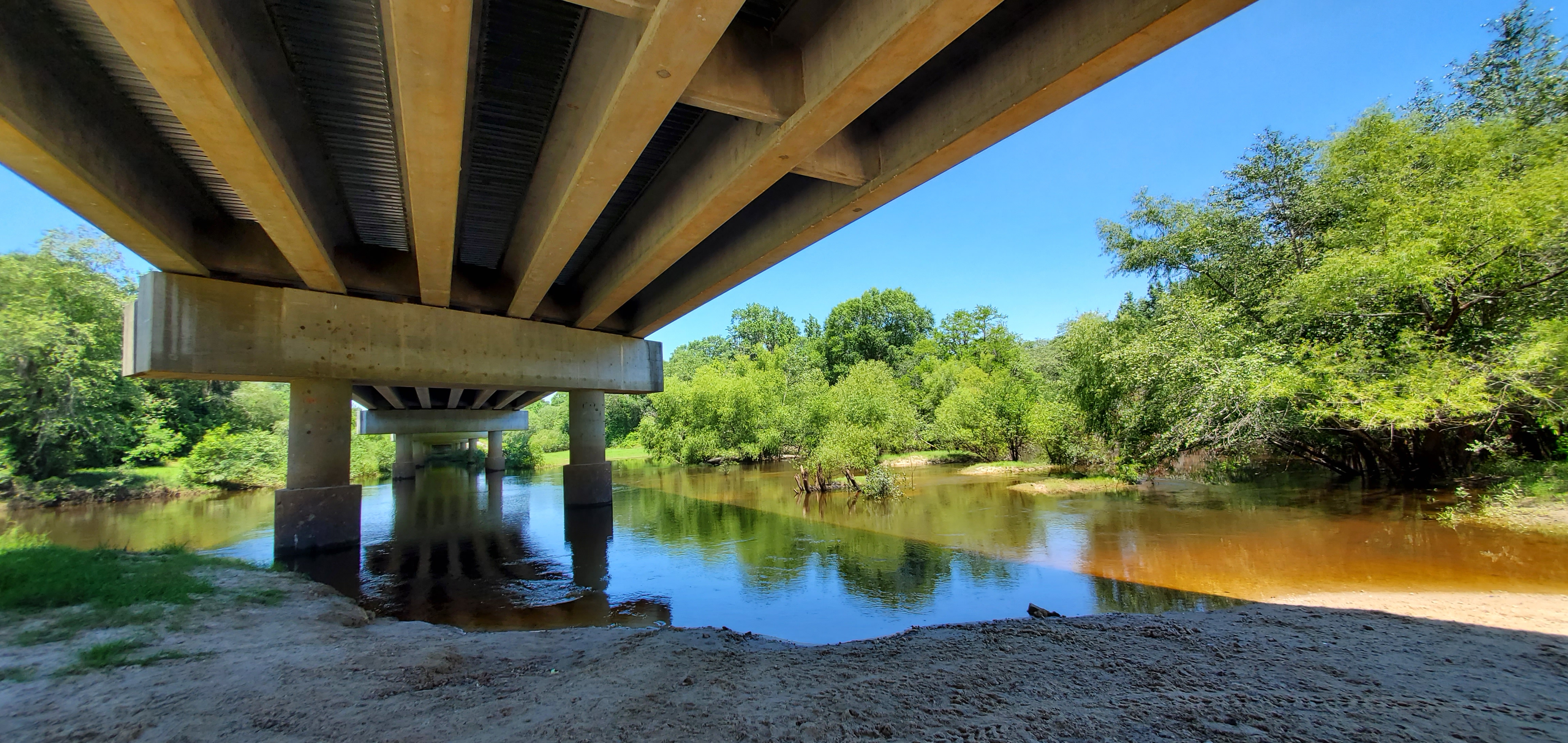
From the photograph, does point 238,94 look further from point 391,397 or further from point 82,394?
point 82,394

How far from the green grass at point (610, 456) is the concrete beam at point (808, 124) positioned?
1564 inches

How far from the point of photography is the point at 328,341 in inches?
462

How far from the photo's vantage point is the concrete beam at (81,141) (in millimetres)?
4949

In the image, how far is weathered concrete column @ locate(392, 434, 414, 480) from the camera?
36656 mm

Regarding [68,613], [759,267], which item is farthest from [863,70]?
[68,613]

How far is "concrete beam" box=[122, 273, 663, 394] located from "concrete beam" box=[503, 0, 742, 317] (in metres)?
5.41

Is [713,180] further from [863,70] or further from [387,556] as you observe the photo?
[387,556]

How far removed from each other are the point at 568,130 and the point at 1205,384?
1572 cm

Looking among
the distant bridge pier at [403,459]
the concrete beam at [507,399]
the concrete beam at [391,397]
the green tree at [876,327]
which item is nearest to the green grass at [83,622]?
the concrete beam at [391,397]

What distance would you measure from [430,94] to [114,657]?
15.9 ft

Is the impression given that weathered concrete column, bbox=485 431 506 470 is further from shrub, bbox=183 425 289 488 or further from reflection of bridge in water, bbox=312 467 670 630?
reflection of bridge in water, bbox=312 467 670 630

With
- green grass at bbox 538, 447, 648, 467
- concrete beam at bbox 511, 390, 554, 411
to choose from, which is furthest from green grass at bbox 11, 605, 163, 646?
green grass at bbox 538, 447, 648, 467

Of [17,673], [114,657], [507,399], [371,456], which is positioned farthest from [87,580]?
[371,456]

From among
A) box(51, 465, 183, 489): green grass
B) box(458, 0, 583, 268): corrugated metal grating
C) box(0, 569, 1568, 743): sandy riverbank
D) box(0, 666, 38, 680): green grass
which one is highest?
box(458, 0, 583, 268): corrugated metal grating
